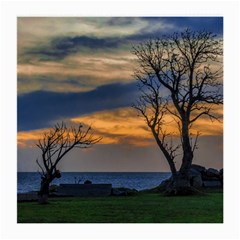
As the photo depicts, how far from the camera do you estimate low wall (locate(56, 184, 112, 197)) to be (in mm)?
13016

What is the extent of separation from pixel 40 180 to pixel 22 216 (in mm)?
1267

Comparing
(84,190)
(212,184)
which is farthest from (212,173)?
(84,190)

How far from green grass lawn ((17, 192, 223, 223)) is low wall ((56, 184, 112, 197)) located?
373 mm

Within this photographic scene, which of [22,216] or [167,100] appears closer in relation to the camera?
[22,216]

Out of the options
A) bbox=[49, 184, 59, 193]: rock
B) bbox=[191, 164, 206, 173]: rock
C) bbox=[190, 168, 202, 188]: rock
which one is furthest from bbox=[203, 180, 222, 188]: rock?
bbox=[49, 184, 59, 193]: rock

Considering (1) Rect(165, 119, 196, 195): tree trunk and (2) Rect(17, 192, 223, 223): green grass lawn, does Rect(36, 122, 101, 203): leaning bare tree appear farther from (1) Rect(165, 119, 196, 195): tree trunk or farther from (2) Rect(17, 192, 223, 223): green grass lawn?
(1) Rect(165, 119, 196, 195): tree trunk

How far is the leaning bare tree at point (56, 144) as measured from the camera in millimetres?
12016

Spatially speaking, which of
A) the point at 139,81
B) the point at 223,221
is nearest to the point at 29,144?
the point at 139,81

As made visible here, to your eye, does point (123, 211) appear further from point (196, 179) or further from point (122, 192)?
point (196, 179)

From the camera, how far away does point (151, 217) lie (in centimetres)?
1179

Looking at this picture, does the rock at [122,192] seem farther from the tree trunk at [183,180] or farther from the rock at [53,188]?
the rock at [53,188]
